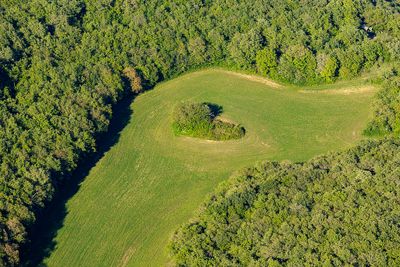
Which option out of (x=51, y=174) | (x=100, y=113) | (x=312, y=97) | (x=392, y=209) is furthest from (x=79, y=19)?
(x=392, y=209)

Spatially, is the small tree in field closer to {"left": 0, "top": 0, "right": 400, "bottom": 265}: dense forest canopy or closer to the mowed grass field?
{"left": 0, "top": 0, "right": 400, "bottom": 265}: dense forest canopy

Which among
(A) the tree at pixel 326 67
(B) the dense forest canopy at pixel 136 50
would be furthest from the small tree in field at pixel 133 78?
(A) the tree at pixel 326 67

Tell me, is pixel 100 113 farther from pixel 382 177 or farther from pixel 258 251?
pixel 382 177

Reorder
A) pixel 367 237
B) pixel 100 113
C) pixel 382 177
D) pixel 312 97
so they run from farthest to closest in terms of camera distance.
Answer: pixel 312 97 → pixel 100 113 → pixel 382 177 → pixel 367 237

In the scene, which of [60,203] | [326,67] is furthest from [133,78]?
[326,67]

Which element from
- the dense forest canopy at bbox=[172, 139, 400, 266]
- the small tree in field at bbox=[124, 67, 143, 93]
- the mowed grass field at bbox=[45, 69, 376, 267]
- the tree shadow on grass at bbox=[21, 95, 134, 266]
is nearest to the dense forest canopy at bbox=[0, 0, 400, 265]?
the small tree in field at bbox=[124, 67, 143, 93]

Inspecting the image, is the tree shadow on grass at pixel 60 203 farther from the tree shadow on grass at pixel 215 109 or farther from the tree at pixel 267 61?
the tree at pixel 267 61
